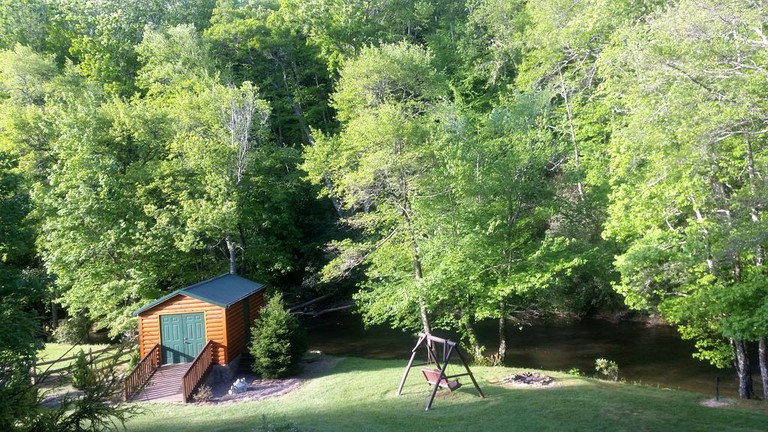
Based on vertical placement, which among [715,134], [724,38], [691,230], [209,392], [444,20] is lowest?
[209,392]

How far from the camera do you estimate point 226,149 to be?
26859 millimetres

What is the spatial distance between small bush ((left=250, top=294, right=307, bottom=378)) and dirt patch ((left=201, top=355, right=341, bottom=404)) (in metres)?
0.38

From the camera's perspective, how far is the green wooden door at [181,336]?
19.5 metres

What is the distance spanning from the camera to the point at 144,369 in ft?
60.8

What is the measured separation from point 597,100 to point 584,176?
6978 millimetres

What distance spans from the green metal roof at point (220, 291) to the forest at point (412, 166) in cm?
311

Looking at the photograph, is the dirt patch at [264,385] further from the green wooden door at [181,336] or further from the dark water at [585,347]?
the dark water at [585,347]

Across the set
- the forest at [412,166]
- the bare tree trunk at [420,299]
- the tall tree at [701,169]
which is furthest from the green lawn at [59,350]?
the tall tree at [701,169]

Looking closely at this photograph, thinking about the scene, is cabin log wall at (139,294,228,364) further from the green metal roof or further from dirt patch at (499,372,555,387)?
dirt patch at (499,372,555,387)

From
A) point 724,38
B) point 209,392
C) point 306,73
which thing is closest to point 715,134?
point 724,38

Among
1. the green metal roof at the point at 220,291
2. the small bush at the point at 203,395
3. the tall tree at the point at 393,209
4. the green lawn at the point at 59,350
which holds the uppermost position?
the tall tree at the point at 393,209

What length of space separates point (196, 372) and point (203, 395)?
1.34 meters

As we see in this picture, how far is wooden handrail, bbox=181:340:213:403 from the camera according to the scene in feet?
54.3

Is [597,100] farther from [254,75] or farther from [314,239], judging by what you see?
[254,75]
